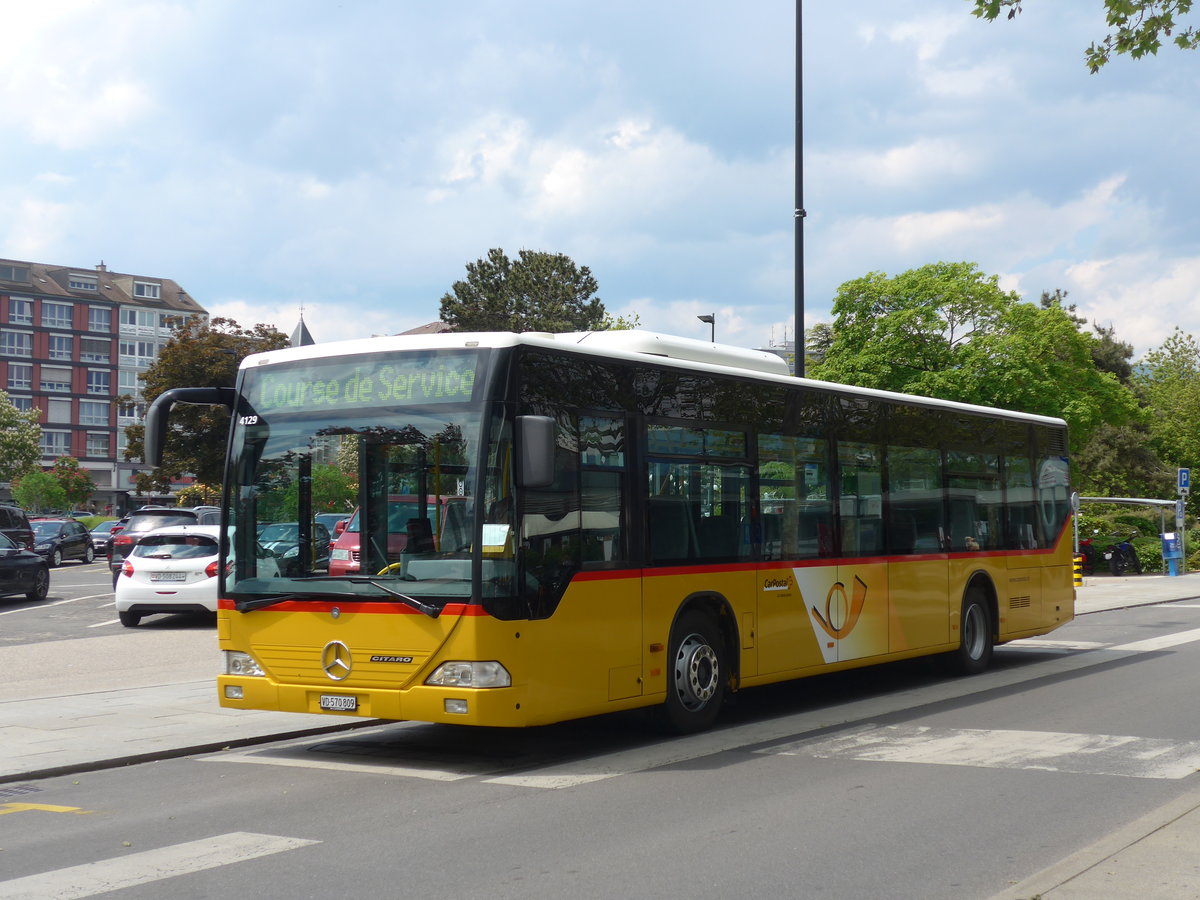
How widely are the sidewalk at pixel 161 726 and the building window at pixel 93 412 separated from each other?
111 m

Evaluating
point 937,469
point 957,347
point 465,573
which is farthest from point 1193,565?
point 465,573

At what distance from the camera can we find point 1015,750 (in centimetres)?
964

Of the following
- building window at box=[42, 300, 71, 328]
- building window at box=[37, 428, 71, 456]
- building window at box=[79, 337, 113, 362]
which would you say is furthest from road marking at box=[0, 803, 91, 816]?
building window at box=[79, 337, 113, 362]

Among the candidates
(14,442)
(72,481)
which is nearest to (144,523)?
(14,442)

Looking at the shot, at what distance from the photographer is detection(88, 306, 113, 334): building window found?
12462 cm

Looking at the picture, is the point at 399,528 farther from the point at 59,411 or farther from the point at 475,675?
the point at 59,411

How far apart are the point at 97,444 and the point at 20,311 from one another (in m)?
13.7

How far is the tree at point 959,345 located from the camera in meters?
47.9

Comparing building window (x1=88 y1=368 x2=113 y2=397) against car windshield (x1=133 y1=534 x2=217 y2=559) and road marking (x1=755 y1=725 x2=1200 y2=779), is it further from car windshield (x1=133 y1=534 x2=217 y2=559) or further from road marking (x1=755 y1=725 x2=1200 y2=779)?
road marking (x1=755 y1=725 x2=1200 y2=779)

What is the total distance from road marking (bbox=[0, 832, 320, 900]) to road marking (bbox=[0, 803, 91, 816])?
1401 mm

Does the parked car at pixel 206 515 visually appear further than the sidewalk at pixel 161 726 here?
Yes

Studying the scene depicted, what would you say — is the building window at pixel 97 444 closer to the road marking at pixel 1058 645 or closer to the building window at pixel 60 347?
the building window at pixel 60 347

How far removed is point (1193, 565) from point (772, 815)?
4109 centimetres

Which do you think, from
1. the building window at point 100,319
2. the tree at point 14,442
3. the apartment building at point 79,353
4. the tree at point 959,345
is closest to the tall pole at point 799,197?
the tree at point 959,345
